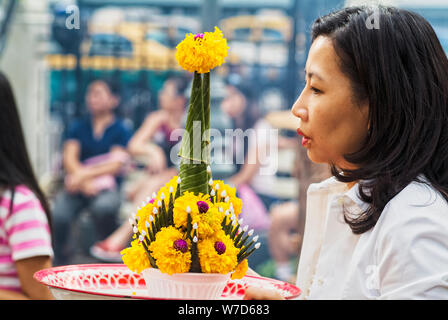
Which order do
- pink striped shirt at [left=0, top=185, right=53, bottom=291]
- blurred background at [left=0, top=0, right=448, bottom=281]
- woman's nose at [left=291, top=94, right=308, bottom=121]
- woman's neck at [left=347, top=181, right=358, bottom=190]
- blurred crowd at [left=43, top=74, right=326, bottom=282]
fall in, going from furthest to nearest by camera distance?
blurred background at [left=0, top=0, right=448, bottom=281] → blurred crowd at [left=43, top=74, right=326, bottom=282] → pink striped shirt at [left=0, top=185, right=53, bottom=291] → woman's neck at [left=347, top=181, right=358, bottom=190] → woman's nose at [left=291, top=94, right=308, bottom=121]

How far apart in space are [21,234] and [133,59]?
127 inches

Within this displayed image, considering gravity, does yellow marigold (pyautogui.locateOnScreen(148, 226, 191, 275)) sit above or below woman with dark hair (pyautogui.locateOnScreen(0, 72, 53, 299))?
above

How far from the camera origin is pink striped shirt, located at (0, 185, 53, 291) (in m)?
1.83

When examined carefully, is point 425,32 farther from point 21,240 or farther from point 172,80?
point 172,80

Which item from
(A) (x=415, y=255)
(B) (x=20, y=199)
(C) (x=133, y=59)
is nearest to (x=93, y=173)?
(C) (x=133, y=59)

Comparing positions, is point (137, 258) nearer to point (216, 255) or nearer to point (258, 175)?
point (216, 255)

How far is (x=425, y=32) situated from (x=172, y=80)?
3.79 metres

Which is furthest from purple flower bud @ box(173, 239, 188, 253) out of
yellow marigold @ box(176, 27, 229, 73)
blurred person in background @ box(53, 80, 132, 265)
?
blurred person in background @ box(53, 80, 132, 265)

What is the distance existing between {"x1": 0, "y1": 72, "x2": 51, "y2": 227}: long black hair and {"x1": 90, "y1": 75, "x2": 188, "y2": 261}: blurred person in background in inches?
101

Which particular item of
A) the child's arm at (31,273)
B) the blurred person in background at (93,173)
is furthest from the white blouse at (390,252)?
the blurred person in background at (93,173)

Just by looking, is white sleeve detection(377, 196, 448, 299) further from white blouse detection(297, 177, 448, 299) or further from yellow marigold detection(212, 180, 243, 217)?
yellow marigold detection(212, 180, 243, 217)

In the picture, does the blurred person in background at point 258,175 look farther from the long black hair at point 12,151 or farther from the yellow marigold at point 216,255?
the yellow marigold at point 216,255

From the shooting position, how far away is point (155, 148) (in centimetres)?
475
